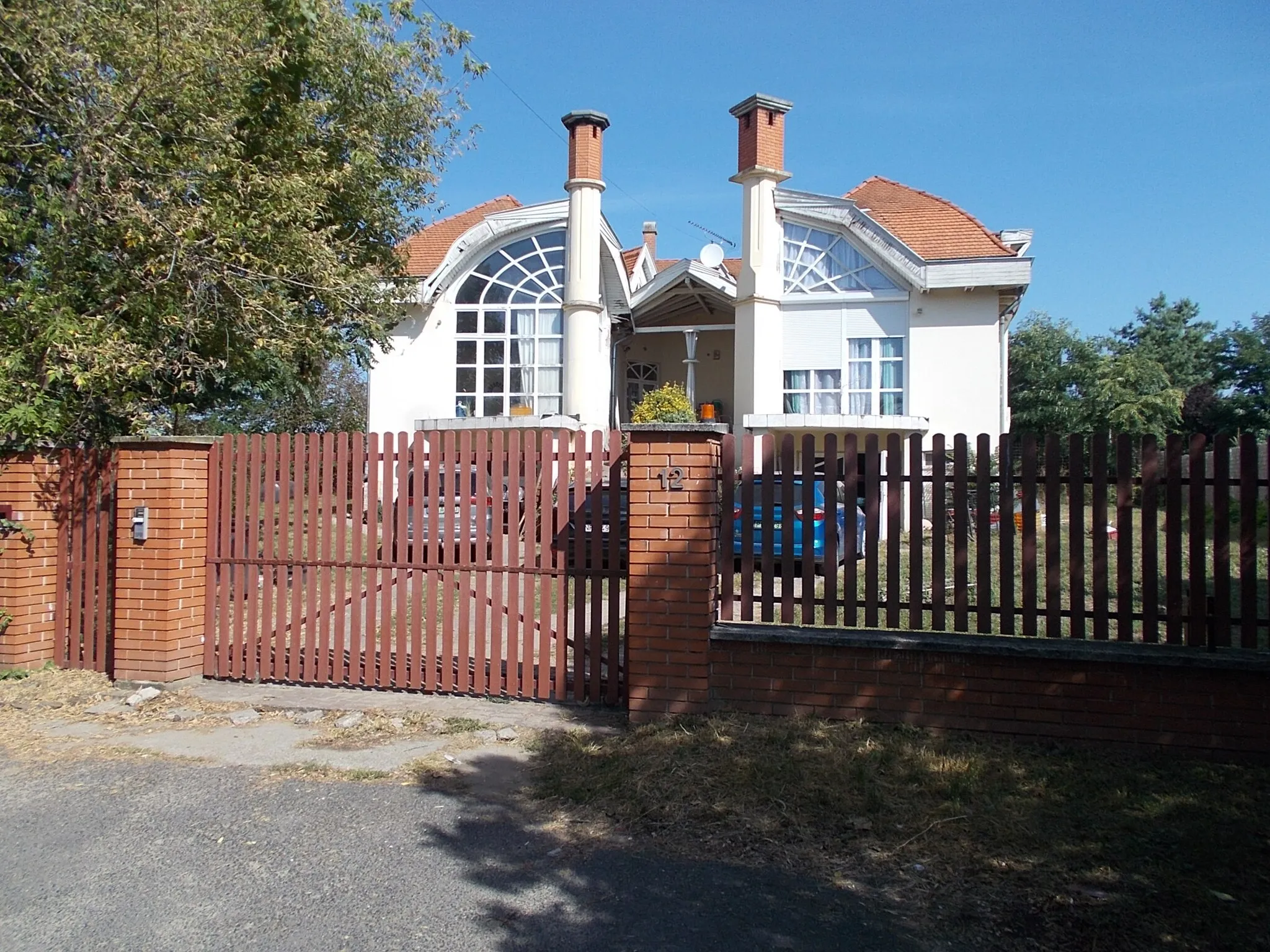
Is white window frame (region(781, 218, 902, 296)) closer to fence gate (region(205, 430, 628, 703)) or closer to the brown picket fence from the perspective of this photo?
fence gate (region(205, 430, 628, 703))

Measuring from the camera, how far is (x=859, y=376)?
20.3 meters

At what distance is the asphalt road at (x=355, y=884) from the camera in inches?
136

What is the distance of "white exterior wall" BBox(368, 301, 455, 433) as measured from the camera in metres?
20.3

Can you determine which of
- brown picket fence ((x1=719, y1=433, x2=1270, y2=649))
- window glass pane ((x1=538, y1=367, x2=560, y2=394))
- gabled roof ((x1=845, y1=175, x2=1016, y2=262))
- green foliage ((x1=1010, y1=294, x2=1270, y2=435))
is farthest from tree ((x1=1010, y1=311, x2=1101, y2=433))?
brown picket fence ((x1=719, y1=433, x2=1270, y2=649))

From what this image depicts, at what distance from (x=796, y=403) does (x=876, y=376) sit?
1.86 meters

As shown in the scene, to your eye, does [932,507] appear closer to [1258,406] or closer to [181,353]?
[181,353]

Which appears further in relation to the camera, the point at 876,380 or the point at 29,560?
the point at 876,380

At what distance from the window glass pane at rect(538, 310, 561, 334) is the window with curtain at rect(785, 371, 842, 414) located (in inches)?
211

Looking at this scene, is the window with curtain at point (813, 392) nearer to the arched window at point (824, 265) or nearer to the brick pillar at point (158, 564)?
the arched window at point (824, 265)

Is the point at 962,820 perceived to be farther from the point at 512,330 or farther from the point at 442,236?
the point at 442,236

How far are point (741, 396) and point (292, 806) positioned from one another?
650 inches

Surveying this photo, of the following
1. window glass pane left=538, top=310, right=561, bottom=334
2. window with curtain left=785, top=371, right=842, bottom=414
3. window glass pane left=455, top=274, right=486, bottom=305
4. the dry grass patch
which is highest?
window glass pane left=455, top=274, right=486, bottom=305

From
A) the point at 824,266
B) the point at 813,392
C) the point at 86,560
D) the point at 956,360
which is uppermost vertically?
the point at 824,266

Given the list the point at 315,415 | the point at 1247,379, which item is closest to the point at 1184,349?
the point at 1247,379
